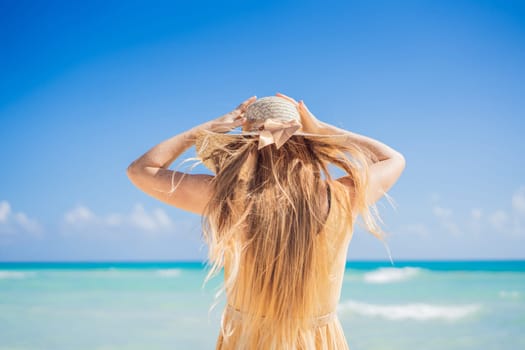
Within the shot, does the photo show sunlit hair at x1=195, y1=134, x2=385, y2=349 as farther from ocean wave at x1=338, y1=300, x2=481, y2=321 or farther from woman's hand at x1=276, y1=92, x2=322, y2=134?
ocean wave at x1=338, y1=300, x2=481, y2=321

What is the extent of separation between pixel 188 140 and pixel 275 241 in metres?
0.45

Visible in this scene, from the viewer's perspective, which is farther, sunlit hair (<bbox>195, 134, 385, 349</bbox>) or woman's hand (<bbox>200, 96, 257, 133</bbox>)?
woman's hand (<bbox>200, 96, 257, 133</bbox>)

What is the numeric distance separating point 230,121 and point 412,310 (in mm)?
8765

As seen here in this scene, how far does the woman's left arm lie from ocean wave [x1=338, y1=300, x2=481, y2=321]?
294 inches

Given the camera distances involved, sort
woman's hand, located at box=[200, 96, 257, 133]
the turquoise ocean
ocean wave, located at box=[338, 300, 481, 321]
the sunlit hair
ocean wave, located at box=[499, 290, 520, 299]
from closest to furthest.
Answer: the sunlit hair, woman's hand, located at box=[200, 96, 257, 133], the turquoise ocean, ocean wave, located at box=[338, 300, 481, 321], ocean wave, located at box=[499, 290, 520, 299]

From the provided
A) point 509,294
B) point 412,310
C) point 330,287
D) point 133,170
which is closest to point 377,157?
point 330,287

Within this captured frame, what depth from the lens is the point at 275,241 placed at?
130cm

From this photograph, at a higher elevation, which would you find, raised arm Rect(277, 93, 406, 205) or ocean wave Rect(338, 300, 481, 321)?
raised arm Rect(277, 93, 406, 205)

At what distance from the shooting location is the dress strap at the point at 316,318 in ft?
4.57

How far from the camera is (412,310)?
30.1 ft

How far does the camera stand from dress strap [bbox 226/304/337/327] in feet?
4.57

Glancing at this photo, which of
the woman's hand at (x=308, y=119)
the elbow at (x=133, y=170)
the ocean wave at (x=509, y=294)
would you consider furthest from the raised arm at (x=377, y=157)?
the ocean wave at (x=509, y=294)

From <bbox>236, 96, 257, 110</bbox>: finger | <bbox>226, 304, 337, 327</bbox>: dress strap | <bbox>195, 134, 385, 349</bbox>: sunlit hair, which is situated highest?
<bbox>236, 96, 257, 110</bbox>: finger

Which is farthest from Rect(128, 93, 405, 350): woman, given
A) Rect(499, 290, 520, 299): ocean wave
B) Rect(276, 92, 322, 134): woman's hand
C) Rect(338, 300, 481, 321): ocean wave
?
Rect(499, 290, 520, 299): ocean wave
